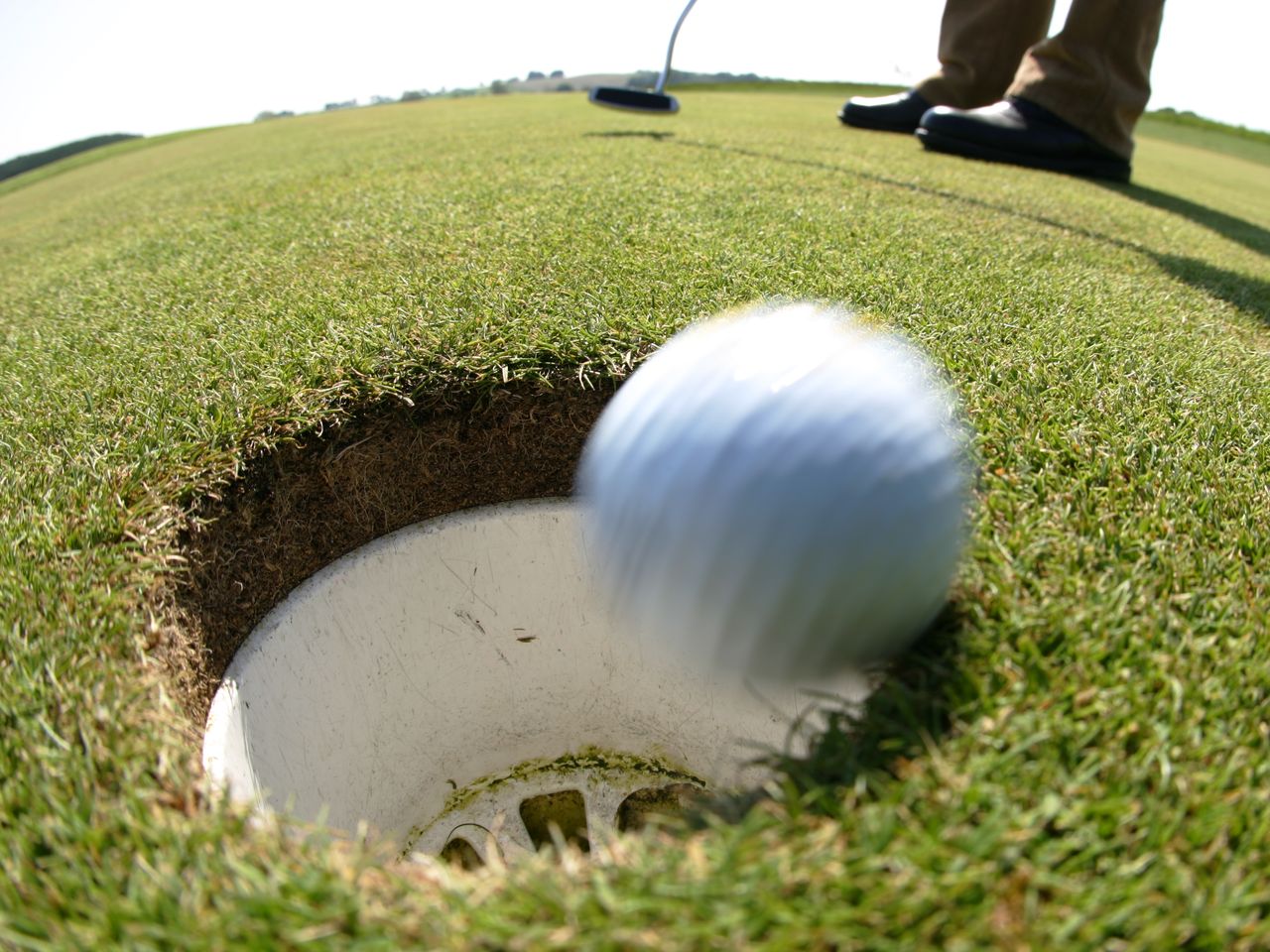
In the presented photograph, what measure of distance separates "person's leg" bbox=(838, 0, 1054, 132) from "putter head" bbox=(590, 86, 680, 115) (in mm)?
2123

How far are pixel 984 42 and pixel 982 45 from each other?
0.9 inches

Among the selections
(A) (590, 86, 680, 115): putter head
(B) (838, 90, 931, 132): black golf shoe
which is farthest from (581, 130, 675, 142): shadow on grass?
(B) (838, 90, 931, 132): black golf shoe

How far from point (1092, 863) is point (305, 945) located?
0.81 m

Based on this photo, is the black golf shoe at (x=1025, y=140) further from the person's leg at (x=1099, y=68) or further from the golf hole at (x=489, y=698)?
the golf hole at (x=489, y=698)

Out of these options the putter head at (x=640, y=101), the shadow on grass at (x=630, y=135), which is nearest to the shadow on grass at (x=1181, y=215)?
the shadow on grass at (x=630, y=135)

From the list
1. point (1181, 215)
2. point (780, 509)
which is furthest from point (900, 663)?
point (1181, 215)

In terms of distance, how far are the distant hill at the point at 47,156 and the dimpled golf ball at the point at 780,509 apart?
2652 centimetres

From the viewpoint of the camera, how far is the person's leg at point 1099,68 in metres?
4.82

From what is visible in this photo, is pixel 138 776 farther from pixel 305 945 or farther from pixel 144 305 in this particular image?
pixel 144 305

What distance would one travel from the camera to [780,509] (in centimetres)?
105

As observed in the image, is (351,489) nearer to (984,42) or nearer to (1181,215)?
(1181,215)

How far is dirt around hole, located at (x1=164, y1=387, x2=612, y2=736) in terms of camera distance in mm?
1684

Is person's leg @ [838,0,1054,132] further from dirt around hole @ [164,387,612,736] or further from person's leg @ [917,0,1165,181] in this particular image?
dirt around hole @ [164,387,612,736]

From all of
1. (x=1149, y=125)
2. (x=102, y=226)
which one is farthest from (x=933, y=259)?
(x=1149, y=125)
